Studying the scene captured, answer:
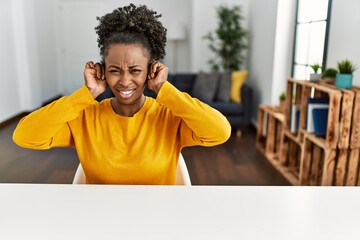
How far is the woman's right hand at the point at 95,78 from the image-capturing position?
88 centimetres

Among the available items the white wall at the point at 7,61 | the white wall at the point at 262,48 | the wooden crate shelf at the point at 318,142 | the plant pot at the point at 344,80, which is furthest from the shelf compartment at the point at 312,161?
the white wall at the point at 7,61

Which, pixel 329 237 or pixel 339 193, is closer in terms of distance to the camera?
pixel 329 237

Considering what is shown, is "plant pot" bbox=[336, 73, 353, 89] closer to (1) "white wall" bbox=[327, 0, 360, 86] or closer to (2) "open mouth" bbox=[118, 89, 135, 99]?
(1) "white wall" bbox=[327, 0, 360, 86]

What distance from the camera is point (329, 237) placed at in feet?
2.26

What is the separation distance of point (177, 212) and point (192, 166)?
1.87 m

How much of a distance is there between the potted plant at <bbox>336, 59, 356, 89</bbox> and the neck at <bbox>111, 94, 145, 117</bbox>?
1337mm

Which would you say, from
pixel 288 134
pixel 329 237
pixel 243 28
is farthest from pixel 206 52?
pixel 329 237

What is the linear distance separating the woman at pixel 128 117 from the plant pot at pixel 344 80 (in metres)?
1.25

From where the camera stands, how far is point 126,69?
2.78 feet

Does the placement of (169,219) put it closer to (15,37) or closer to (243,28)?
(15,37)

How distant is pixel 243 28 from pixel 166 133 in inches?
128

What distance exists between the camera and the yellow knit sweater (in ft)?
2.84

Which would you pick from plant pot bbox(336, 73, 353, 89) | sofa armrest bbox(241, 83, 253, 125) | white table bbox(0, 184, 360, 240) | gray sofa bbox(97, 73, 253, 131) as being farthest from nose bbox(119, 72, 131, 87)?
sofa armrest bbox(241, 83, 253, 125)

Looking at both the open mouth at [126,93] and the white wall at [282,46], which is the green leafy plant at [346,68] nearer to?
the white wall at [282,46]
